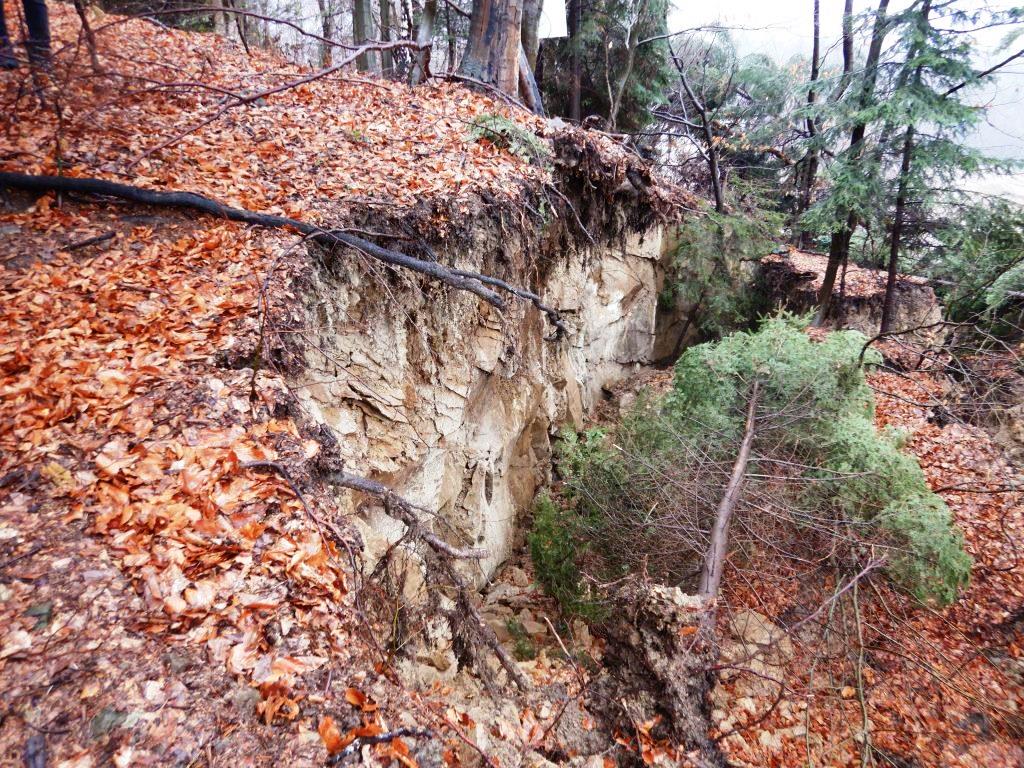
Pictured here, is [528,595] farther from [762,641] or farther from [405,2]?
[405,2]

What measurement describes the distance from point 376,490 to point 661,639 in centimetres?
233

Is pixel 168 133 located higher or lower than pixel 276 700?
higher

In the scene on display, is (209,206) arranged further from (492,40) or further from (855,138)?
(855,138)

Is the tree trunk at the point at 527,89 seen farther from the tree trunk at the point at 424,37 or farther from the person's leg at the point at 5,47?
the person's leg at the point at 5,47

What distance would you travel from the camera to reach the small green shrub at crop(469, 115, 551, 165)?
6.48 metres

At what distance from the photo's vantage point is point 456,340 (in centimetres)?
588

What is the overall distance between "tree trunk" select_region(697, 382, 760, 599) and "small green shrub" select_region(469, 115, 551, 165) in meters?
4.51

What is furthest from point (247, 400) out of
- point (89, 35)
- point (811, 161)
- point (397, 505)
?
point (811, 161)

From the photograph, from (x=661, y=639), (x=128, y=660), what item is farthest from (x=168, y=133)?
(x=661, y=639)

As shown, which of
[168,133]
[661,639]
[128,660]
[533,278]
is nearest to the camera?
[128,660]

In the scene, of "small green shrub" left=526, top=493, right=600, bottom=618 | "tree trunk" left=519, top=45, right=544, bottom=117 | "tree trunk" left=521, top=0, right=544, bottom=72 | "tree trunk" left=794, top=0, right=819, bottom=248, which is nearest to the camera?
"small green shrub" left=526, top=493, right=600, bottom=618

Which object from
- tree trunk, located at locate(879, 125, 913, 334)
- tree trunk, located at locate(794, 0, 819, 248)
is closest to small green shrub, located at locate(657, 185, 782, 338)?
tree trunk, located at locate(879, 125, 913, 334)

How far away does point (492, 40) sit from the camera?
7480mm

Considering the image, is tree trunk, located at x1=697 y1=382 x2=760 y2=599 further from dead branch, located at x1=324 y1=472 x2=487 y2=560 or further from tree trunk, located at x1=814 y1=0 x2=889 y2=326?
tree trunk, located at x1=814 y1=0 x2=889 y2=326
